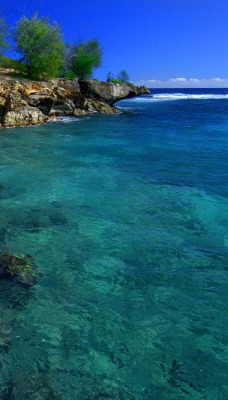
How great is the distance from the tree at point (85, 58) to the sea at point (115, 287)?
4321 centimetres

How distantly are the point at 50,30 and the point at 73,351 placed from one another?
46066mm

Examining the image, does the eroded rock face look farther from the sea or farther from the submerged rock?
the submerged rock

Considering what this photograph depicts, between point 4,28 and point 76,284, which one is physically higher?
point 4,28

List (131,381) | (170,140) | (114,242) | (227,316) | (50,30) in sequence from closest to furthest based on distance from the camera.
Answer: (131,381), (227,316), (114,242), (170,140), (50,30)

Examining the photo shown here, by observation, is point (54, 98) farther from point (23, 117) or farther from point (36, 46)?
point (36, 46)

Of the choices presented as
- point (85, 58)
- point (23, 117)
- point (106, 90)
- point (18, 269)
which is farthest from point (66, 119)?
point (18, 269)

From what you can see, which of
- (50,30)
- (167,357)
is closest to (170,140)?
(167,357)

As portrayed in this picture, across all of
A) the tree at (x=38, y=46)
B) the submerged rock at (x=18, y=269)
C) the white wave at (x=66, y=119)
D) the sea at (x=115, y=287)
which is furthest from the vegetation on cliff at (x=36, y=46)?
the submerged rock at (x=18, y=269)

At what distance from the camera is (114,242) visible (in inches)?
375

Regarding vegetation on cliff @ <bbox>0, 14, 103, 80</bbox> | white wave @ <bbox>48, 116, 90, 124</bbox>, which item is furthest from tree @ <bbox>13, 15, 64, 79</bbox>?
white wave @ <bbox>48, 116, 90, 124</bbox>

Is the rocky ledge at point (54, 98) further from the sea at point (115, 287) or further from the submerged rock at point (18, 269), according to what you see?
the submerged rock at point (18, 269)

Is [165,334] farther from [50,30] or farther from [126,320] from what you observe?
[50,30]

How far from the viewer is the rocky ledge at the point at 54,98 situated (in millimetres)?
32125

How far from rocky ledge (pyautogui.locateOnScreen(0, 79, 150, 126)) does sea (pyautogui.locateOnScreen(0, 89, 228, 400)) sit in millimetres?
16975
